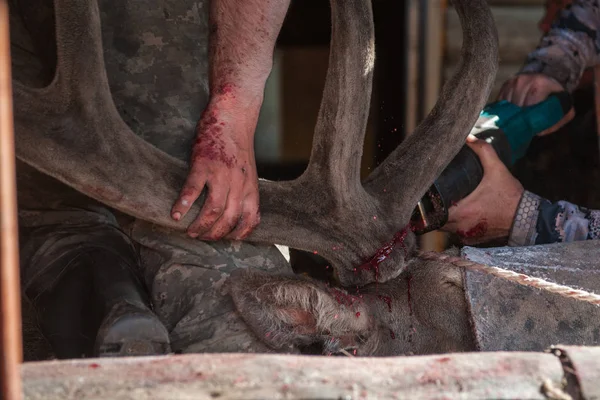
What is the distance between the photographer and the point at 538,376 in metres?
1.30

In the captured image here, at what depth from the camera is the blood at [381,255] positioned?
193cm

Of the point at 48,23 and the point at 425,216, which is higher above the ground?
the point at 48,23

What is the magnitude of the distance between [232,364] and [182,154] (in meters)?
0.75

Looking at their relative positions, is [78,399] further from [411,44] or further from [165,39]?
[411,44]

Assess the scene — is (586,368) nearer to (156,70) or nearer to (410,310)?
(410,310)

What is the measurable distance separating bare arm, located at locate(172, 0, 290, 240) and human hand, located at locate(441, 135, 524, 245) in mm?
804

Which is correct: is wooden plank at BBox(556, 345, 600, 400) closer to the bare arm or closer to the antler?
the antler

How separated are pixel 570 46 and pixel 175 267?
6.94 ft

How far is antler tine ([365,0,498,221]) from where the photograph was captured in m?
2.04

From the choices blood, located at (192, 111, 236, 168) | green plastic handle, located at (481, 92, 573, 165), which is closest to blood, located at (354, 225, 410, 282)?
blood, located at (192, 111, 236, 168)

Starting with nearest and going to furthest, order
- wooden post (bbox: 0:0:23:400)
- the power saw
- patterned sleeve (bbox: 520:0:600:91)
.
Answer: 1. wooden post (bbox: 0:0:23:400)
2. the power saw
3. patterned sleeve (bbox: 520:0:600:91)

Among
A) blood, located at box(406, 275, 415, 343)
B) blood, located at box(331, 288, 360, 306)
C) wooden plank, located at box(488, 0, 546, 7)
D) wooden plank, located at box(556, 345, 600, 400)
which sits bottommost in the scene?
blood, located at box(406, 275, 415, 343)

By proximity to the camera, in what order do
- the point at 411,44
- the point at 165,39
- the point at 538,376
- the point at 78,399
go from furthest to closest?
the point at 411,44 → the point at 165,39 → the point at 538,376 → the point at 78,399

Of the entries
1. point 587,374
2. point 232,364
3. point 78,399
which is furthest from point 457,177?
point 78,399
